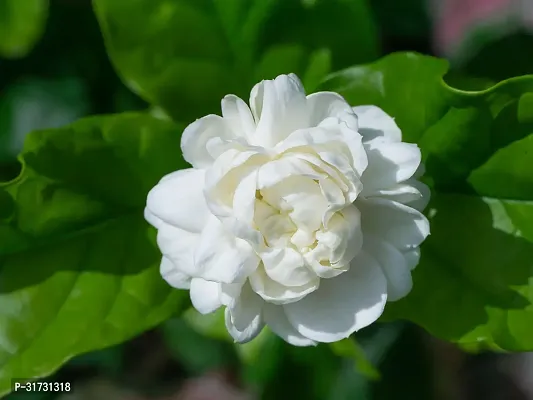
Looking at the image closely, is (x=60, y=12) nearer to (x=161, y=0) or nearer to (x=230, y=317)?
(x=161, y=0)

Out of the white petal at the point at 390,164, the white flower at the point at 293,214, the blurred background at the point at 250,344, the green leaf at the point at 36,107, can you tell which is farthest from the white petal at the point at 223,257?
the green leaf at the point at 36,107

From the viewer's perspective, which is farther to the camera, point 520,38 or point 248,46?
point 520,38

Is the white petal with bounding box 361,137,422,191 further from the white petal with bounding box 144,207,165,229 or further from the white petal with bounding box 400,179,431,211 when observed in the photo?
the white petal with bounding box 144,207,165,229

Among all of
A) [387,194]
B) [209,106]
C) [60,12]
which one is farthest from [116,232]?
[60,12]

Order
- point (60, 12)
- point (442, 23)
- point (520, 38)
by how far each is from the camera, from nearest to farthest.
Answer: point (520, 38) < point (60, 12) < point (442, 23)

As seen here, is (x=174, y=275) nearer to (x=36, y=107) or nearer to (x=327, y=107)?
(x=327, y=107)

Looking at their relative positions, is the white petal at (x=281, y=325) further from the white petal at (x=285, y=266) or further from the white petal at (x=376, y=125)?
the white petal at (x=376, y=125)

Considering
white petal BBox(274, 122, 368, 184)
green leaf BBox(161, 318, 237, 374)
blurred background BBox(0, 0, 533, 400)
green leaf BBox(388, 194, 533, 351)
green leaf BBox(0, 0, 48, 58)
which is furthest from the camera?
green leaf BBox(161, 318, 237, 374)

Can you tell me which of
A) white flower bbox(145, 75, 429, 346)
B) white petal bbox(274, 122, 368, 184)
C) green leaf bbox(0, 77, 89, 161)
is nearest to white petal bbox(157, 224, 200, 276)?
white flower bbox(145, 75, 429, 346)
